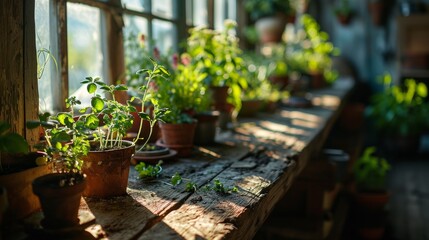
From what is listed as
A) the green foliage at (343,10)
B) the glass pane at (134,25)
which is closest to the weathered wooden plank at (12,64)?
the glass pane at (134,25)

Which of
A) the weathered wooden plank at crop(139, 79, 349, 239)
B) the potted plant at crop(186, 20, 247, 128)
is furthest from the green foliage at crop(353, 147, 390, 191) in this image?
the potted plant at crop(186, 20, 247, 128)

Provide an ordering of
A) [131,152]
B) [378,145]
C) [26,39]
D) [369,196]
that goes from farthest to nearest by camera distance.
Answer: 1. [378,145]
2. [369,196]
3. [131,152]
4. [26,39]

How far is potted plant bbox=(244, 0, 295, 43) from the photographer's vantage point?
14.9 feet

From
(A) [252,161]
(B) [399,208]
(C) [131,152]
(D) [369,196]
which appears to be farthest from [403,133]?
(C) [131,152]

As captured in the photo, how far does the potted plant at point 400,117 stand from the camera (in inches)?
225

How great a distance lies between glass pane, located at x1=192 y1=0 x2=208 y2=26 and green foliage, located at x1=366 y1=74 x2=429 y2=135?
3.06 metres

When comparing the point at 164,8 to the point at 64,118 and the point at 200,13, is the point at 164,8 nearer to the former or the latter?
the point at 200,13

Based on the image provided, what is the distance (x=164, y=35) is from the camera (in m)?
3.06

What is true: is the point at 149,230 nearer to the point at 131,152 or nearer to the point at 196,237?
the point at 196,237

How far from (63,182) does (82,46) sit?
1.07 metres

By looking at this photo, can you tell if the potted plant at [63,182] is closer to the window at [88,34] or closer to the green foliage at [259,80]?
the window at [88,34]

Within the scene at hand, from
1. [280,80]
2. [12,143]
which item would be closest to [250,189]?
[12,143]

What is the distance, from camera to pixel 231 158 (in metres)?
2.13

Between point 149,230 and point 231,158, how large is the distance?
897 millimetres
